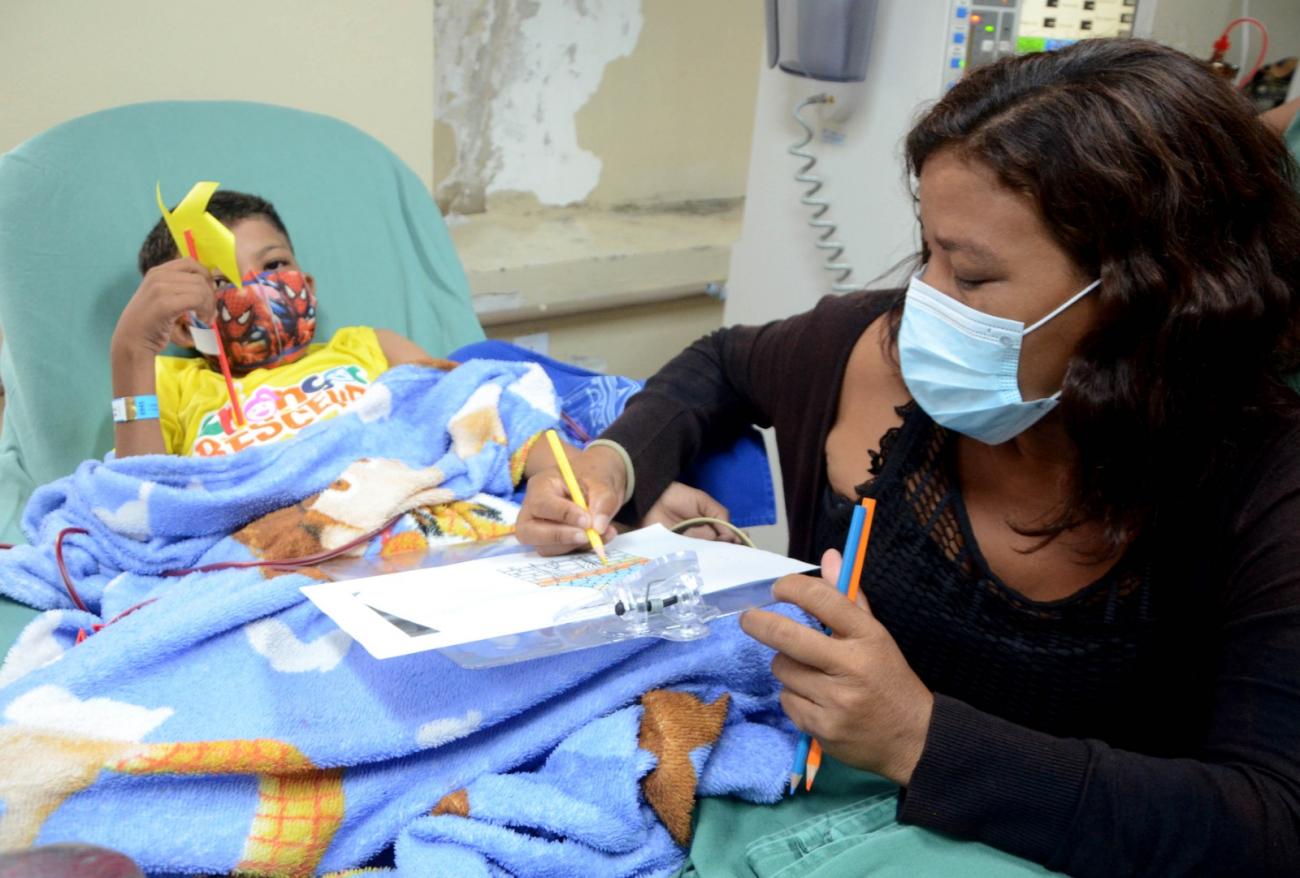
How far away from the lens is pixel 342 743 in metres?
0.85

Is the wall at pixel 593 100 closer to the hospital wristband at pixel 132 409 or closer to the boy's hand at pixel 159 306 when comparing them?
the boy's hand at pixel 159 306

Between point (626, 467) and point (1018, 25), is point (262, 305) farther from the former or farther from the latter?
point (1018, 25)

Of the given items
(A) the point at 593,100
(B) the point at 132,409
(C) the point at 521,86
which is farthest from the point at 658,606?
(A) the point at 593,100

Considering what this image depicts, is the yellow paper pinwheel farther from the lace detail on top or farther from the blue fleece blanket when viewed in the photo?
the lace detail on top

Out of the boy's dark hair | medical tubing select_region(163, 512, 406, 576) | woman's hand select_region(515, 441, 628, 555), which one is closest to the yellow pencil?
woman's hand select_region(515, 441, 628, 555)

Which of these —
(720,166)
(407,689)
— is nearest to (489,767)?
(407,689)

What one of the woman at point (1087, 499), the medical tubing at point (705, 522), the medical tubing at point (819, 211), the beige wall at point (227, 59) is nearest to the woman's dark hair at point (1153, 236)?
→ the woman at point (1087, 499)

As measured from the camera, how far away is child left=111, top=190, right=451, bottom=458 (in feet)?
4.60

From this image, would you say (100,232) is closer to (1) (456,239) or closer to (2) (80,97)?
(2) (80,97)

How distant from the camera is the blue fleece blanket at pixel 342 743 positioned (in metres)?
0.80

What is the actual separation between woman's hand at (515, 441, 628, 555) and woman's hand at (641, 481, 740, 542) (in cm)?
10

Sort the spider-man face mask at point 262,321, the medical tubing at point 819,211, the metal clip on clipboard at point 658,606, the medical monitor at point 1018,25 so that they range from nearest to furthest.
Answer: the metal clip on clipboard at point 658,606 < the spider-man face mask at point 262,321 < the medical monitor at point 1018,25 < the medical tubing at point 819,211

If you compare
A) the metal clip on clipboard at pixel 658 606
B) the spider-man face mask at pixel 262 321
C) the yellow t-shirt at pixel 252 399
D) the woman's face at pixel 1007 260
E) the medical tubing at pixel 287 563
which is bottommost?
the medical tubing at pixel 287 563

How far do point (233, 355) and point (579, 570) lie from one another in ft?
2.64
